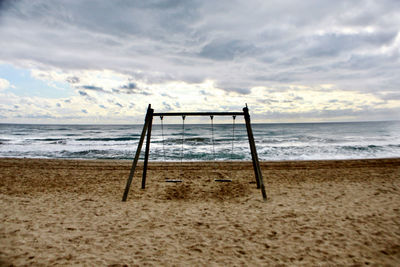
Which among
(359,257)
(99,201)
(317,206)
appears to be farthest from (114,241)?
(317,206)

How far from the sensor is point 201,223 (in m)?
4.57

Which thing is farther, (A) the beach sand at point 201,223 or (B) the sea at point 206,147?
(B) the sea at point 206,147

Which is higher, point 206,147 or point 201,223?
point 201,223

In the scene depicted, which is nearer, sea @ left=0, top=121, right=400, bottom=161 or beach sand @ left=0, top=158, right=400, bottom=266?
beach sand @ left=0, top=158, right=400, bottom=266

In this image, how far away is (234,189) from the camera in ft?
23.3

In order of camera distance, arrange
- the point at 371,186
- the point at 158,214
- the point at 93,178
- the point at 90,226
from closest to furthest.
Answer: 1. the point at 90,226
2. the point at 158,214
3. the point at 371,186
4. the point at 93,178

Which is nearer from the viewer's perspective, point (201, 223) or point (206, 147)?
point (201, 223)

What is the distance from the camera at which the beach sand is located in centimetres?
335

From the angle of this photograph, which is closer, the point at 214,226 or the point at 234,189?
the point at 214,226

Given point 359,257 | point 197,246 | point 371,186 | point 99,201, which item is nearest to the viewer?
point 359,257

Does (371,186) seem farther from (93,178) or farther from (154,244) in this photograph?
(93,178)

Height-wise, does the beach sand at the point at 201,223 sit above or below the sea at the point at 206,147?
above

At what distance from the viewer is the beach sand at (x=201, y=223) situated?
11.0ft

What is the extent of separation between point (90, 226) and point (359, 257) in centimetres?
468
